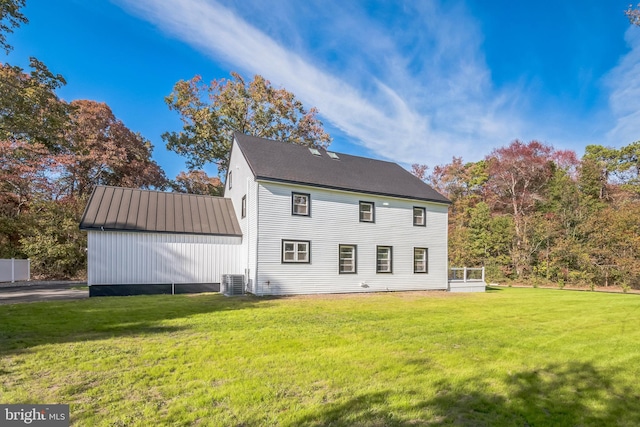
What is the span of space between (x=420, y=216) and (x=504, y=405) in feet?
47.6

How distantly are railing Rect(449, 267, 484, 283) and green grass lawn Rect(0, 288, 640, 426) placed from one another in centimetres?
953

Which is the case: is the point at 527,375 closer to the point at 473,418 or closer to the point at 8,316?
the point at 473,418

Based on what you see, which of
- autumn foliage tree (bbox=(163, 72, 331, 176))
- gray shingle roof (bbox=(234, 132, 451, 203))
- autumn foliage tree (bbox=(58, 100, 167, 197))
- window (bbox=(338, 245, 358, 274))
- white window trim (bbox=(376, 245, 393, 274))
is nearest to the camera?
gray shingle roof (bbox=(234, 132, 451, 203))

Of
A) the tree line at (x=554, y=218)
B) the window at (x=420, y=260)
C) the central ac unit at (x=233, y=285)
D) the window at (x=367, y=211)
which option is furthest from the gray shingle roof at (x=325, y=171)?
the tree line at (x=554, y=218)

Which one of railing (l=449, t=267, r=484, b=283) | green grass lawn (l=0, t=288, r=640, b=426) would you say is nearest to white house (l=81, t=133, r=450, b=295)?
railing (l=449, t=267, r=484, b=283)

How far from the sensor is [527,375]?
4.39 meters

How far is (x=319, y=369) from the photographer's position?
446 centimetres

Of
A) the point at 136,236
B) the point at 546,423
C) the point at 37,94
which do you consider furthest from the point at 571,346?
the point at 37,94

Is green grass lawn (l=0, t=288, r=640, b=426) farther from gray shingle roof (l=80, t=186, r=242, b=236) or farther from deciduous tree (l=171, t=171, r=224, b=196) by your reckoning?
deciduous tree (l=171, t=171, r=224, b=196)

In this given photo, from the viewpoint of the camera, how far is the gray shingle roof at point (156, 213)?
43.7 ft

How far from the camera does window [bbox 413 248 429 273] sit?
1711cm

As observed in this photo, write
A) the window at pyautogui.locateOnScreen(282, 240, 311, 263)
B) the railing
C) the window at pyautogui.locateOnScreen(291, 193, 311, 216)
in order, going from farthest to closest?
the railing
the window at pyautogui.locateOnScreen(291, 193, 311, 216)
the window at pyautogui.locateOnScreen(282, 240, 311, 263)

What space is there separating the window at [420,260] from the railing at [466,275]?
1928 millimetres

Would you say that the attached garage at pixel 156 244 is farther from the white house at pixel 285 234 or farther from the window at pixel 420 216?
the window at pixel 420 216
